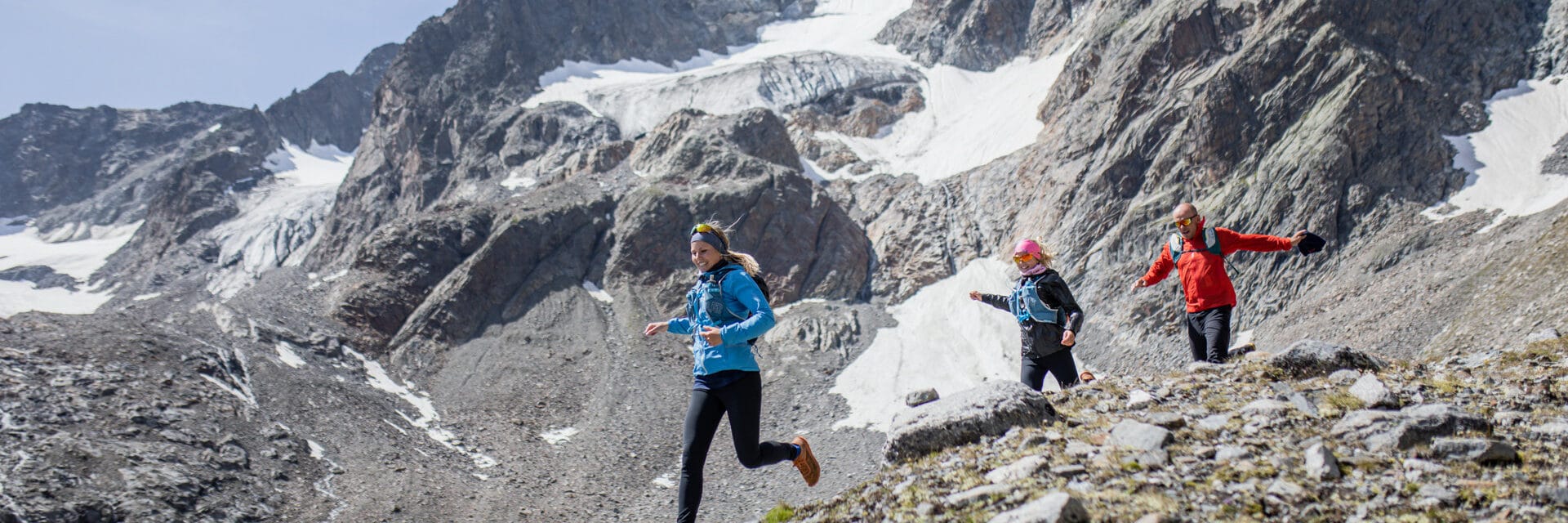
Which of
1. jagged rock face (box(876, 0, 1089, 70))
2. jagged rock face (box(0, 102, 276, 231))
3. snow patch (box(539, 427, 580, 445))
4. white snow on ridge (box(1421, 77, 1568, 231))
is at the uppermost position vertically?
jagged rock face (box(876, 0, 1089, 70))

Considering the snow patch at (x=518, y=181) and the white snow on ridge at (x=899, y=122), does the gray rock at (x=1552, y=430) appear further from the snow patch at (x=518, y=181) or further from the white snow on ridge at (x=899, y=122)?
the snow patch at (x=518, y=181)

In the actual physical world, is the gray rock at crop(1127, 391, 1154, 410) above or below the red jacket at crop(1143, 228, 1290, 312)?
below

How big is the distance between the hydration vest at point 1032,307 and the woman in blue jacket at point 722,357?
4.46m

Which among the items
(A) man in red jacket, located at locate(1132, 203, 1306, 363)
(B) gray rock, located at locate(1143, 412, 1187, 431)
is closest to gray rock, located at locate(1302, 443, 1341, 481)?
(B) gray rock, located at locate(1143, 412, 1187, 431)

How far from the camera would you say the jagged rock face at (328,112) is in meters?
163

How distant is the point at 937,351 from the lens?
60.3m

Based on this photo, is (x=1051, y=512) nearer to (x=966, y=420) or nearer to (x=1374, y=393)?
(x=966, y=420)

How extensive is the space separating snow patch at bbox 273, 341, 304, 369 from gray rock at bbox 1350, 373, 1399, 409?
53.5 metres

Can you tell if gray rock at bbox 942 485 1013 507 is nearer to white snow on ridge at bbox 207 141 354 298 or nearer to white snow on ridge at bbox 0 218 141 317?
white snow on ridge at bbox 207 141 354 298

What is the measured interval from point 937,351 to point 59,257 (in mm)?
131089

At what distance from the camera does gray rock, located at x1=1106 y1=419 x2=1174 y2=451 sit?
23.0 feet

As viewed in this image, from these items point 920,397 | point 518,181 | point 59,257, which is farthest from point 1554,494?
point 59,257

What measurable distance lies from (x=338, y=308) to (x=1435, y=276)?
65.9m

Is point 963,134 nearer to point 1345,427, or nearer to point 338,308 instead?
point 338,308
